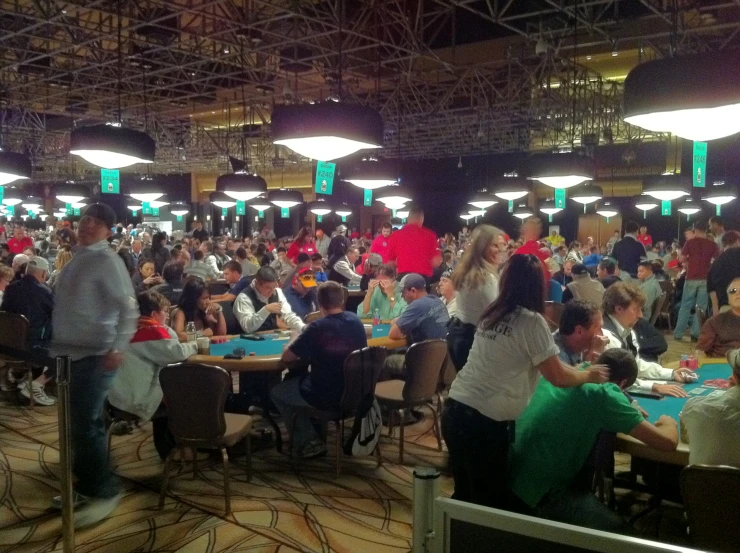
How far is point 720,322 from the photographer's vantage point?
14.9ft

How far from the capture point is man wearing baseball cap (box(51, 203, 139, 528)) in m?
3.38

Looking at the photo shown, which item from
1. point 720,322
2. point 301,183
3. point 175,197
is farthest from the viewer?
point 175,197

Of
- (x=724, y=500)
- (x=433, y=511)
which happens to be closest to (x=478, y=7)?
(x=724, y=500)

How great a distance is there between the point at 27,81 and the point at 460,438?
12.6 meters

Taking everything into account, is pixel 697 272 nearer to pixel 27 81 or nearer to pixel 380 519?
pixel 380 519

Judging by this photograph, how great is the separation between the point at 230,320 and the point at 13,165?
217cm

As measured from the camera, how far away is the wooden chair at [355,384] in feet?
13.4

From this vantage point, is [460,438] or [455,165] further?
[455,165]

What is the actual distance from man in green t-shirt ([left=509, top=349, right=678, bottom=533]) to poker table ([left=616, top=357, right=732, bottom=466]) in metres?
0.09

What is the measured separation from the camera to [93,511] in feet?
11.6

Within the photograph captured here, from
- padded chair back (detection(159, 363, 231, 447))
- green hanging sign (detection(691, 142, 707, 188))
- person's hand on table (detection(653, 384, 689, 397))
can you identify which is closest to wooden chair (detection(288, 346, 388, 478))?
padded chair back (detection(159, 363, 231, 447))

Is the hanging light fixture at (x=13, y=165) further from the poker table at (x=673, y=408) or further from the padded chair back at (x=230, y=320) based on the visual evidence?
the poker table at (x=673, y=408)

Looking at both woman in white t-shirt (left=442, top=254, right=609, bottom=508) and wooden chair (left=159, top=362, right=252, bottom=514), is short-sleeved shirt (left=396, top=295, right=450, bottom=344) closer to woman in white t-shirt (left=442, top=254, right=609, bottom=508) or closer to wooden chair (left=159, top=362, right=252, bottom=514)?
wooden chair (left=159, top=362, right=252, bottom=514)

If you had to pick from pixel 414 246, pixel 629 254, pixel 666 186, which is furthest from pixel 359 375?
pixel 629 254
